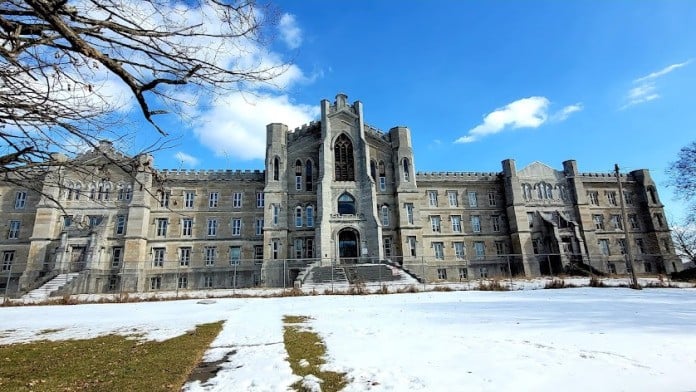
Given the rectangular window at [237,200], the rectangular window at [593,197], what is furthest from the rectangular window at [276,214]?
the rectangular window at [593,197]

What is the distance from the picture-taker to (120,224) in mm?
33594

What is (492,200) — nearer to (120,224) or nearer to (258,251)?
(258,251)

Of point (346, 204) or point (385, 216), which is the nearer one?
point (346, 204)

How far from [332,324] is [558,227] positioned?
36.3 m

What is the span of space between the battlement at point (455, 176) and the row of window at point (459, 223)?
4489 mm

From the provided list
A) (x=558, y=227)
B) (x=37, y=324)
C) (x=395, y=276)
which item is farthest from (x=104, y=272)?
(x=558, y=227)

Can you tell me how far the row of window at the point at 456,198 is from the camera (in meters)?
39.9

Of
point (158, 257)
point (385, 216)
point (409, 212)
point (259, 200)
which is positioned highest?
point (259, 200)

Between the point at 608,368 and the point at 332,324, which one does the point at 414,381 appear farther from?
the point at 332,324

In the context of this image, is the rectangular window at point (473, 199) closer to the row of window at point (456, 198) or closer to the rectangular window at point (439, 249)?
the row of window at point (456, 198)

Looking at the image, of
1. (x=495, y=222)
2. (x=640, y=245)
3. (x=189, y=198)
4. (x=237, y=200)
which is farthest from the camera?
(x=640, y=245)

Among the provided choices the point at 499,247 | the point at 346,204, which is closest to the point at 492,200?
the point at 499,247

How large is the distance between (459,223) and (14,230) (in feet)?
148

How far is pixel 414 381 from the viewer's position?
4.46m
